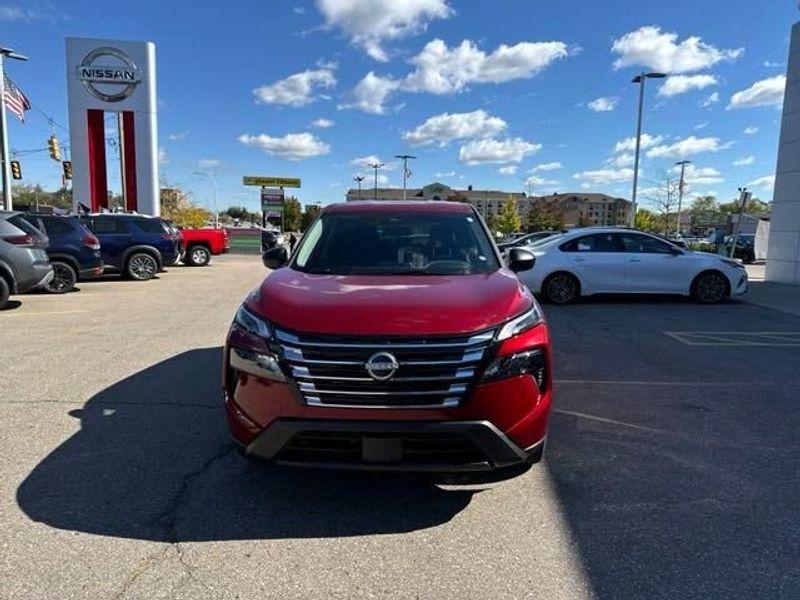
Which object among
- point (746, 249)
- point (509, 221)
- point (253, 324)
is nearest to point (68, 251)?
point (253, 324)

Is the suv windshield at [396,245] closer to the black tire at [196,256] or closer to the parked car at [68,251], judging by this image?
the parked car at [68,251]

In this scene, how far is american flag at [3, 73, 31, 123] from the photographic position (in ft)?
72.0

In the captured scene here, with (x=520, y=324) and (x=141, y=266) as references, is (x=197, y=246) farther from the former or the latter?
(x=520, y=324)

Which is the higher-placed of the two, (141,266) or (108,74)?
(108,74)

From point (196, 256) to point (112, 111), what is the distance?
26.0ft

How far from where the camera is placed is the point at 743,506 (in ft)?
11.3

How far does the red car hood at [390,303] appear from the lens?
10.2 feet

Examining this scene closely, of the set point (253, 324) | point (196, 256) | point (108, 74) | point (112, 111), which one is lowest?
point (196, 256)

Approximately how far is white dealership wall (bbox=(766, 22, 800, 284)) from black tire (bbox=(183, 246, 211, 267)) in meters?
19.1

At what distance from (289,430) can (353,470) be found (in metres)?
0.38

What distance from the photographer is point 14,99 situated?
2277 cm

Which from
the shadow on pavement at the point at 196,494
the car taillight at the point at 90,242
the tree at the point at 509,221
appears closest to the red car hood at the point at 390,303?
the shadow on pavement at the point at 196,494

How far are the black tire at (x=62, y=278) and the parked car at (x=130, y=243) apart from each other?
10.1 feet

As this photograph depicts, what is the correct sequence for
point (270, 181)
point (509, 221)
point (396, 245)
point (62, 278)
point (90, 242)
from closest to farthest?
1. point (396, 245)
2. point (62, 278)
3. point (90, 242)
4. point (270, 181)
5. point (509, 221)
